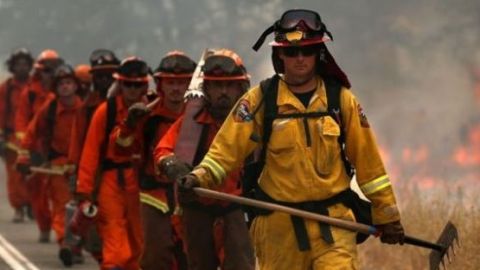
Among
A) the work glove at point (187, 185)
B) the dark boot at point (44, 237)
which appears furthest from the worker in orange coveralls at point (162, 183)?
the dark boot at point (44, 237)

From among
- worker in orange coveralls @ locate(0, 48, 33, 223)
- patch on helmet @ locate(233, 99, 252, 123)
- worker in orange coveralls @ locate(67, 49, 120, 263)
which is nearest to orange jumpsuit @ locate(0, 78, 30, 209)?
worker in orange coveralls @ locate(0, 48, 33, 223)

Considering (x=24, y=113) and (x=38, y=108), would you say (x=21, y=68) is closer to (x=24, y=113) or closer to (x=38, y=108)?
(x=24, y=113)

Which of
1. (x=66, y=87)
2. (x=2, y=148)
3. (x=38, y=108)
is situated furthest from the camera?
(x=2, y=148)

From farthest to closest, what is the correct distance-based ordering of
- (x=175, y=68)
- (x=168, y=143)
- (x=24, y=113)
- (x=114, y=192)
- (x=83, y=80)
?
(x=24, y=113), (x=83, y=80), (x=114, y=192), (x=175, y=68), (x=168, y=143)

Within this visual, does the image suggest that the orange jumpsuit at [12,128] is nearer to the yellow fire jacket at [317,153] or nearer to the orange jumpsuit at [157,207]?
the orange jumpsuit at [157,207]

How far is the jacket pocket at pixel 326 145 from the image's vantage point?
9.89m

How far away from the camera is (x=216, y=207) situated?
39.8 ft

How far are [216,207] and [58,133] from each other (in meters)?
6.72

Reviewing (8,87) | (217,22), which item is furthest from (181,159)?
(217,22)

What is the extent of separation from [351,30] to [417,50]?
5.02 feet

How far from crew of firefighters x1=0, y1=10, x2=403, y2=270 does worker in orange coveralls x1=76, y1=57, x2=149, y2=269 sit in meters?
0.01

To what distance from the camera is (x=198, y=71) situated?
12.4 metres

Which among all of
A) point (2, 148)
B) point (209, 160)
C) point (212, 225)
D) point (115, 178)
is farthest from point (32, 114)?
point (209, 160)

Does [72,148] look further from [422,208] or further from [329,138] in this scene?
[329,138]
